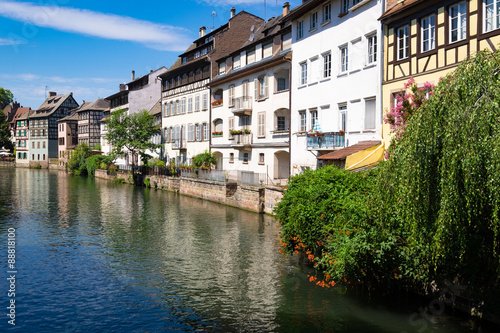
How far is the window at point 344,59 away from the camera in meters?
22.3

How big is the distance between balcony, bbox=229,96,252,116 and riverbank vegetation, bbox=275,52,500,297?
71.2 feet

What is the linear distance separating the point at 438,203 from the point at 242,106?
25.4 metres

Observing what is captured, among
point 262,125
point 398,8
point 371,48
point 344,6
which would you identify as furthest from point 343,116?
point 262,125

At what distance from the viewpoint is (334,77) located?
22984 millimetres

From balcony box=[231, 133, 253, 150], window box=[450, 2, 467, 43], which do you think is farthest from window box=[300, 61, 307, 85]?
window box=[450, 2, 467, 43]

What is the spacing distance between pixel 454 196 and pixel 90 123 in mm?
75338

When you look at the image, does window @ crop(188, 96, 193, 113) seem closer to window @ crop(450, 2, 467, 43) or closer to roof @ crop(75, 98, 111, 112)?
window @ crop(450, 2, 467, 43)

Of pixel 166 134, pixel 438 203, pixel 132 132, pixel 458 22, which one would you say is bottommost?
pixel 438 203

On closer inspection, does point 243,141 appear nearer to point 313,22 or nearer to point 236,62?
point 236,62

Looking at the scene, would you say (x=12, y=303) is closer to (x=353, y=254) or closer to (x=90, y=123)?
(x=353, y=254)

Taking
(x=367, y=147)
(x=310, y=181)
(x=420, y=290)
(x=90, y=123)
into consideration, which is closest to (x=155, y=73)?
(x=90, y=123)

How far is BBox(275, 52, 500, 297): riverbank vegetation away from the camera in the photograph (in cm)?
716

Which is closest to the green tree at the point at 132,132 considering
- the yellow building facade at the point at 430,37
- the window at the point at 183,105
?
the window at the point at 183,105

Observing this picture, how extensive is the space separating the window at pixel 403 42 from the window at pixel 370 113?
103 inches
